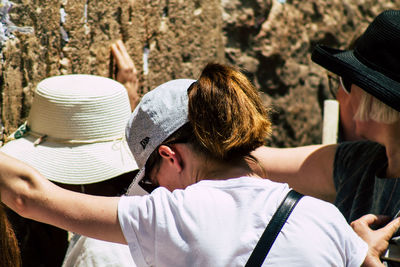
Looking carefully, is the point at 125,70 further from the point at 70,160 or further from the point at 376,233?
the point at 376,233

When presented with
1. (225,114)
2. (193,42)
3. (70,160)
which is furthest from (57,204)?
(193,42)

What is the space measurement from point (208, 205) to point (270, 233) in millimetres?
154

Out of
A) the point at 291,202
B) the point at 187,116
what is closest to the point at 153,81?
the point at 187,116

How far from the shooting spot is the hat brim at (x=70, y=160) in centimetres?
187

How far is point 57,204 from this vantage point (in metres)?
1.33

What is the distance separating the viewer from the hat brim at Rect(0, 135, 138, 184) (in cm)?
187

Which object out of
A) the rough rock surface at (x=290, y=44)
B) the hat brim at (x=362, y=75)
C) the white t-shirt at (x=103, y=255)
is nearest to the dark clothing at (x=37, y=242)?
the white t-shirt at (x=103, y=255)

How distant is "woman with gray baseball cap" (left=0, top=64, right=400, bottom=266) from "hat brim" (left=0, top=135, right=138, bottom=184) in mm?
484

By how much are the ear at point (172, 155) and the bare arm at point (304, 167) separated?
69 cm

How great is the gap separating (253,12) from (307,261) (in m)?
2.02

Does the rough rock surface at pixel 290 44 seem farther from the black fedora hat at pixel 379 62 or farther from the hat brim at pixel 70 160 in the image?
the hat brim at pixel 70 160

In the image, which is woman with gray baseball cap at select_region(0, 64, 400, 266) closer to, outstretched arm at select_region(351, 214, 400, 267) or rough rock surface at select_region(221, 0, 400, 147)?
outstretched arm at select_region(351, 214, 400, 267)

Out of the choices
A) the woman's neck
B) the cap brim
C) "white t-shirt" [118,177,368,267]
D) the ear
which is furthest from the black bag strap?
the cap brim

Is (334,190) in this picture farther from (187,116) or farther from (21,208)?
(21,208)
